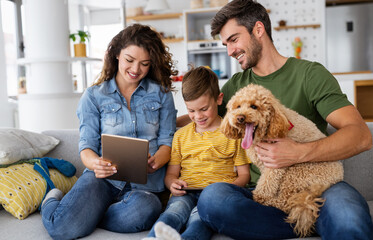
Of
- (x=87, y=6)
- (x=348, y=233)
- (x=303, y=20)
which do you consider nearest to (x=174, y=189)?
(x=348, y=233)

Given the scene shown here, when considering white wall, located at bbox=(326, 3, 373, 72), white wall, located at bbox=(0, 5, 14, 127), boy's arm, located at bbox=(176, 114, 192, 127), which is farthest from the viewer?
white wall, located at bbox=(326, 3, 373, 72)

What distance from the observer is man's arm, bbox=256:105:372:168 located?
60.2 inches

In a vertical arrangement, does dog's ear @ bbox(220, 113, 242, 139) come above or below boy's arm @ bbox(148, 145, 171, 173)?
above

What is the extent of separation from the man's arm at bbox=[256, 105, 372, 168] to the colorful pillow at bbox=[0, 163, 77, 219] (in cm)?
111

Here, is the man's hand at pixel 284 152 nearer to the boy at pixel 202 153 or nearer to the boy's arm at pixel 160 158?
the boy at pixel 202 153

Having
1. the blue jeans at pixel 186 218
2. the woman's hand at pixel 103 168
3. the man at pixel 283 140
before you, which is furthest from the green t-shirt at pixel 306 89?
the woman's hand at pixel 103 168

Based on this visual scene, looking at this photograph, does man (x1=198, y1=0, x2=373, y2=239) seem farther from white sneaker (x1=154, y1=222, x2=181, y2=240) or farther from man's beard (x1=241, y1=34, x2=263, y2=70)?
white sneaker (x1=154, y1=222, x2=181, y2=240)

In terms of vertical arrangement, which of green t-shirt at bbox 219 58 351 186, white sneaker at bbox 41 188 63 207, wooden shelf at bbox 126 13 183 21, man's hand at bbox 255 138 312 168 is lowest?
white sneaker at bbox 41 188 63 207

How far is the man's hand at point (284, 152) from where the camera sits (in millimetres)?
1531

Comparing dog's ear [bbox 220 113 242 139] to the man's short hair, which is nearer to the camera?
dog's ear [bbox 220 113 242 139]

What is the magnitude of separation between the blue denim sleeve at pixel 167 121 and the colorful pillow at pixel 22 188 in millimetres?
606

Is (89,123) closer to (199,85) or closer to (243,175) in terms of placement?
(199,85)

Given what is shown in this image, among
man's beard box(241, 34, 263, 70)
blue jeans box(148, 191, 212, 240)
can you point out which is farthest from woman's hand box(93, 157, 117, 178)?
man's beard box(241, 34, 263, 70)

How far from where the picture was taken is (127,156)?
1710 millimetres
